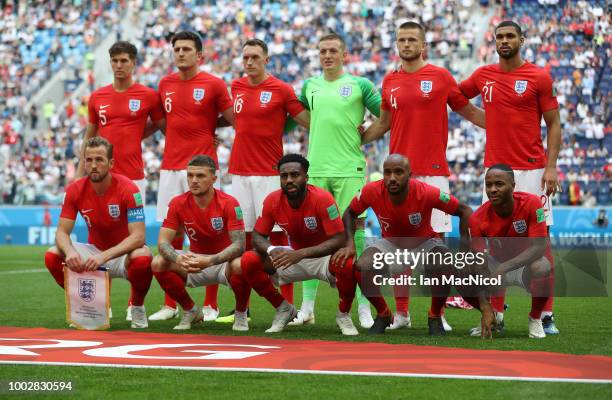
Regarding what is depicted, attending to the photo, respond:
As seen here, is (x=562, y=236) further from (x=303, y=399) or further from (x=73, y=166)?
(x=303, y=399)

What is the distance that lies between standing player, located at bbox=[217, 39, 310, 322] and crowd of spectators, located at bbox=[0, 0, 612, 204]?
14.6 metres

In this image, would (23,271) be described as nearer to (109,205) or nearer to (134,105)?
(134,105)

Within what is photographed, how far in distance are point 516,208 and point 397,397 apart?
318 cm

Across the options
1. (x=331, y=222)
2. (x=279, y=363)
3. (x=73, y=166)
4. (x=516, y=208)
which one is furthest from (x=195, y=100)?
(x=73, y=166)

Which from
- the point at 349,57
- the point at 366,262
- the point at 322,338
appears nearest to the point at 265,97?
the point at 366,262

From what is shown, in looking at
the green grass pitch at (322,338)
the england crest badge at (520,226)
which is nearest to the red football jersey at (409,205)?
the england crest badge at (520,226)

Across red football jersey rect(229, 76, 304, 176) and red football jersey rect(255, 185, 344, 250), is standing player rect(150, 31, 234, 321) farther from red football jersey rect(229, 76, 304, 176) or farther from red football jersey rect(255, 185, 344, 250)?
red football jersey rect(255, 185, 344, 250)

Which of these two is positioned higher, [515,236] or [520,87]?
[520,87]

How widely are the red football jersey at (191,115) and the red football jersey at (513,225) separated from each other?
291 cm

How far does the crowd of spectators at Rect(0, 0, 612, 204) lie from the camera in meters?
26.7

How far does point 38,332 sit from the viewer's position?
28.1ft

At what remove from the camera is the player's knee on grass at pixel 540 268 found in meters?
8.27

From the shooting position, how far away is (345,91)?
380 inches

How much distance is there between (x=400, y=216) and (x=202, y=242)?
1.71 meters
